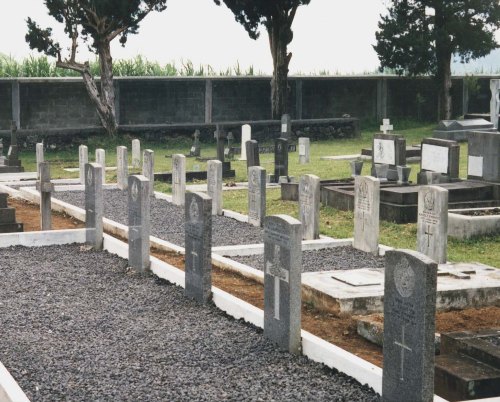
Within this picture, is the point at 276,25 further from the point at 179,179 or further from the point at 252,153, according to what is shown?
the point at 179,179

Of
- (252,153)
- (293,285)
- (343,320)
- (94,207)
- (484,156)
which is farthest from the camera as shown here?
(252,153)

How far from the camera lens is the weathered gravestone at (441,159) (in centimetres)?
1742

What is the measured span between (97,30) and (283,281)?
22.6m

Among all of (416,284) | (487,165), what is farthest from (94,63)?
(416,284)

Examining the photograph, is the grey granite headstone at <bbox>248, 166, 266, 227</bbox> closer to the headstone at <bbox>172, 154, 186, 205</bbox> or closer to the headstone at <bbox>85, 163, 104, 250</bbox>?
the headstone at <bbox>172, 154, 186, 205</bbox>

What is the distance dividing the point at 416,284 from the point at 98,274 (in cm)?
569

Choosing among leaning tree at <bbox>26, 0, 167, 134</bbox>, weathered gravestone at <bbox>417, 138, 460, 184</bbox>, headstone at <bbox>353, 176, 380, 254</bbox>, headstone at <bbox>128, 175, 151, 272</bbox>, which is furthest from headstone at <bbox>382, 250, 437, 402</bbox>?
leaning tree at <bbox>26, 0, 167, 134</bbox>

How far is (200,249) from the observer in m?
10.1

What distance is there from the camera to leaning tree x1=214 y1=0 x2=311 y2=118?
32.0 meters

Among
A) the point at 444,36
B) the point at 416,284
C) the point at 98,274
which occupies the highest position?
the point at 444,36

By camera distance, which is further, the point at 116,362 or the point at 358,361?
the point at 116,362

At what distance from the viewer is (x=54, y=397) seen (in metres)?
7.24

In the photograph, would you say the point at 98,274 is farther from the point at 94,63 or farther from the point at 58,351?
the point at 94,63

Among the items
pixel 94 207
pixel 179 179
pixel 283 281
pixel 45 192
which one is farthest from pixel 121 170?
pixel 283 281
